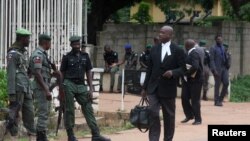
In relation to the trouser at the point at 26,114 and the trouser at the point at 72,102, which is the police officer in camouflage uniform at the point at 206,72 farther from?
the trouser at the point at 26,114

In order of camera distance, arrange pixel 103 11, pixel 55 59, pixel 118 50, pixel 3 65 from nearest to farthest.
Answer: pixel 3 65 → pixel 55 59 → pixel 118 50 → pixel 103 11

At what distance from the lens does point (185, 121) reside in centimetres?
1471

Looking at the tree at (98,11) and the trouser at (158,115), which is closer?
the trouser at (158,115)

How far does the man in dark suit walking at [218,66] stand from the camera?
18.7 m

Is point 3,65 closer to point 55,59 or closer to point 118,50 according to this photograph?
point 55,59

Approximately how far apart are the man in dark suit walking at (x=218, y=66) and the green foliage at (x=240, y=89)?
246 centimetres

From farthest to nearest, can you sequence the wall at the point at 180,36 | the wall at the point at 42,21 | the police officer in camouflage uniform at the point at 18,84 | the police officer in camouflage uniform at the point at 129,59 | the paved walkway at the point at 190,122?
the wall at the point at 180,36
the police officer in camouflage uniform at the point at 129,59
the wall at the point at 42,21
the paved walkway at the point at 190,122
the police officer in camouflage uniform at the point at 18,84

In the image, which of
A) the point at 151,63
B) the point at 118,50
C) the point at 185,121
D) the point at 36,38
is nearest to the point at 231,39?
the point at 118,50

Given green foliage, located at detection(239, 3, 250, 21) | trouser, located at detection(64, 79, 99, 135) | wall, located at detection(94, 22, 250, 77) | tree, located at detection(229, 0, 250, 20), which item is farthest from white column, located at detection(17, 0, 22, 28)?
green foliage, located at detection(239, 3, 250, 21)

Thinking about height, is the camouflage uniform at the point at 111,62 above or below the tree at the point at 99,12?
below

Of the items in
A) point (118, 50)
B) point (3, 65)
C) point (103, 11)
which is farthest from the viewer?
point (103, 11)

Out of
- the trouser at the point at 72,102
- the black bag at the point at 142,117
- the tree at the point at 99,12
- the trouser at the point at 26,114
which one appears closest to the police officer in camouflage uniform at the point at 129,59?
the tree at the point at 99,12

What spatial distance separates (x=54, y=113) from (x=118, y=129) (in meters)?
1.36

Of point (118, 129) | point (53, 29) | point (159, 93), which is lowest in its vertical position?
point (118, 129)
